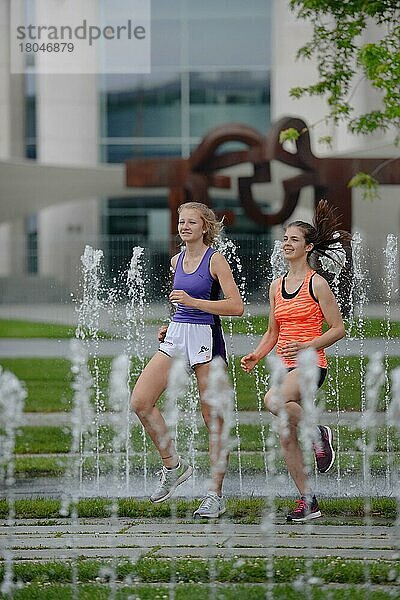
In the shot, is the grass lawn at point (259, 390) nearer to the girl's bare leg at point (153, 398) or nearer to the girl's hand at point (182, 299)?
the girl's bare leg at point (153, 398)

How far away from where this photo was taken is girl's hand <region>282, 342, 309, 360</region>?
19.4 ft

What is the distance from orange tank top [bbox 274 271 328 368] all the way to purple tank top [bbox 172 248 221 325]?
342 millimetres

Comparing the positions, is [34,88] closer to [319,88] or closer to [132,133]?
[132,133]

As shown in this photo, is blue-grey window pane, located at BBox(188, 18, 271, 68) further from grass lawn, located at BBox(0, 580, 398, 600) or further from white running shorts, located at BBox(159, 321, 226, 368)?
grass lawn, located at BBox(0, 580, 398, 600)

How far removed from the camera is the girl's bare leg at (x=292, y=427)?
5.88 meters

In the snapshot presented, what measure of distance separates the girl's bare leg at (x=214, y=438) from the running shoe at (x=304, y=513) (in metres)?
0.38

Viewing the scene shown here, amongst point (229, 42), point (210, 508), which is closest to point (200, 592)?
point (210, 508)

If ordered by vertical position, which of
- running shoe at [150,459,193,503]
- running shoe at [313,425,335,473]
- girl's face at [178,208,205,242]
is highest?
girl's face at [178,208,205,242]

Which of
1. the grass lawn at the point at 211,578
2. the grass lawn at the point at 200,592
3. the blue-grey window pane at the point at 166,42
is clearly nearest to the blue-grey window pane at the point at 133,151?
the blue-grey window pane at the point at 166,42

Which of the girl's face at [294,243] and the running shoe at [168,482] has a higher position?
the girl's face at [294,243]

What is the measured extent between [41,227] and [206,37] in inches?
227

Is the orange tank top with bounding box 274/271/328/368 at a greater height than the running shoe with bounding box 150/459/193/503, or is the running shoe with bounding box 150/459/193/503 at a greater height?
the orange tank top with bounding box 274/271/328/368

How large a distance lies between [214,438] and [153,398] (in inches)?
14.3

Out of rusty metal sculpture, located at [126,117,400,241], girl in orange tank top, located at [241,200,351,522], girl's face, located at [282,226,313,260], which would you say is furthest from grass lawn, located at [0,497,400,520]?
rusty metal sculpture, located at [126,117,400,241]
